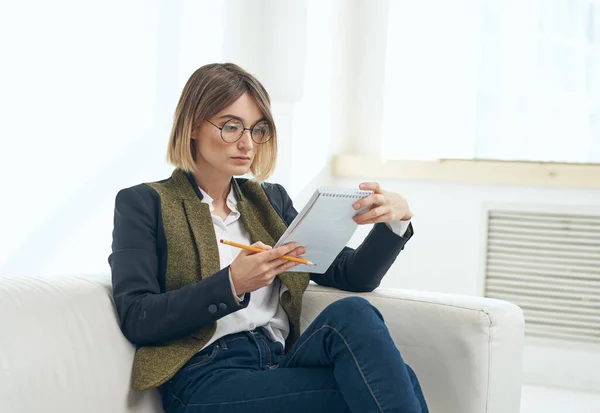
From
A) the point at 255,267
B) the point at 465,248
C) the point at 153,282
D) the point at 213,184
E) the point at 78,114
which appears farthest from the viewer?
the point at 465,248

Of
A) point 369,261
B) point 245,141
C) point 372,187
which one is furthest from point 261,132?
point 369,261

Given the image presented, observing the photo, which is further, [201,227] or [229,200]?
[229,200]

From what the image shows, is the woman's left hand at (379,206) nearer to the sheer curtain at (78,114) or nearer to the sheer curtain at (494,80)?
the sheer curtain at (78,114)

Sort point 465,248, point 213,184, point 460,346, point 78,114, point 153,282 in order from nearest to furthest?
1. point 153,282
2. point 460,346
3. point 213,184
4. point 78,114
5. point 465,248

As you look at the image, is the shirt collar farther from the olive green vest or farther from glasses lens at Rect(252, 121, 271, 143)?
glasses lens at Rect(252, 121, 271, 143)

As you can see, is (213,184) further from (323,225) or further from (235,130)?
(323,225)

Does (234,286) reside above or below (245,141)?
below

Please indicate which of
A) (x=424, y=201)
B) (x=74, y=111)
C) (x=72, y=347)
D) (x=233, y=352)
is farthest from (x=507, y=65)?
(x=72, y=347)

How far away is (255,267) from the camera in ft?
5.13

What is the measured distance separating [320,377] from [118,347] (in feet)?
1.32

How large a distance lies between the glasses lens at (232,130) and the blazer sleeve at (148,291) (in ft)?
0.67

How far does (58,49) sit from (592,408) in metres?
2.18

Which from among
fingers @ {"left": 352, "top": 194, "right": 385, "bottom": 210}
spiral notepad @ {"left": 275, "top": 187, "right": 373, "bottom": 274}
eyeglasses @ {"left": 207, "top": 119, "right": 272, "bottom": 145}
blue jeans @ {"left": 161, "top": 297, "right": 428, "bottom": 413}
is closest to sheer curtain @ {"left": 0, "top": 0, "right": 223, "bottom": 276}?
eyeglasses @ {"left": 207, "top": 119, "right": 272, "bottom": 145}

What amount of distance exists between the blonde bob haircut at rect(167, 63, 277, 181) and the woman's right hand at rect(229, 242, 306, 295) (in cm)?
35
